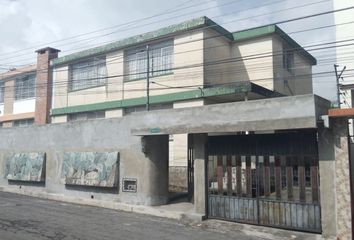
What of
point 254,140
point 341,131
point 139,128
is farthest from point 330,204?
point 139,128

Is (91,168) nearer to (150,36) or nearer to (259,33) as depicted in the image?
(150,36)

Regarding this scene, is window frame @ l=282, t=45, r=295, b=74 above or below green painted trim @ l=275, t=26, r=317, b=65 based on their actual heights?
below

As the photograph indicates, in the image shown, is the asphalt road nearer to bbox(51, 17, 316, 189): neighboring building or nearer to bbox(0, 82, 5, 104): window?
bbox(51, 17, 316, 189): neighboring building

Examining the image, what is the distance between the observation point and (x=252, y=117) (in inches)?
498

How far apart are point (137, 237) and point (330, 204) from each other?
5526mm

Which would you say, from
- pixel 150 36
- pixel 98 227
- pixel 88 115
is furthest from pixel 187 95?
pixel 98 227

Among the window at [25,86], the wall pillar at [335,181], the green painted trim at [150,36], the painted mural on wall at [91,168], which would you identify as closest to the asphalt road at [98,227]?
the wall pillar at [335,181]

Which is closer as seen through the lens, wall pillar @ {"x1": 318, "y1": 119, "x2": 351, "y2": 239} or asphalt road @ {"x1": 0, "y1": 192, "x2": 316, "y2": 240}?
wall pillar @ {"x1": 318, "y1": 119, "x2": 351, "y2": 239}

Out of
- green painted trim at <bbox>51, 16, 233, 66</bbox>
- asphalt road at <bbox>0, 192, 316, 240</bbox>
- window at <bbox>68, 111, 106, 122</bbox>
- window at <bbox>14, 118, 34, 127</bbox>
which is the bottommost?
asphalt road at <bbox>0, 192, 316, 240</bbox>

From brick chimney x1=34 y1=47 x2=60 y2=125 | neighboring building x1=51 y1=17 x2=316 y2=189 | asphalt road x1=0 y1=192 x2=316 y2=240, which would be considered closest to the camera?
asphalt road x1=0 y1=192 x2=316 y2=240

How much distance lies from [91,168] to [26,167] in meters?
5.85

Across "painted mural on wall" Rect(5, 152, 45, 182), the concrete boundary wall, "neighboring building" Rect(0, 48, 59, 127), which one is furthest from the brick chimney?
"painted mural on wall" Rect(5, 152, 45, 182)

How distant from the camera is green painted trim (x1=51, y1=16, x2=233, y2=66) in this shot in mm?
23219

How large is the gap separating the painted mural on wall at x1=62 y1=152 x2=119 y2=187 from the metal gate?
4.94 meters
